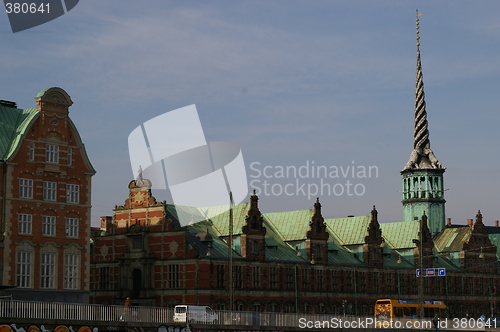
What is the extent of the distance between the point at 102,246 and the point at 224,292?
1616cm

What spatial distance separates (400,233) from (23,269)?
70.2 meters

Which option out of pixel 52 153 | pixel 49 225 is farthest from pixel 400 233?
pixel 49 225

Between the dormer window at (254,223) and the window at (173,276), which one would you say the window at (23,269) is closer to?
the window at (173,276)

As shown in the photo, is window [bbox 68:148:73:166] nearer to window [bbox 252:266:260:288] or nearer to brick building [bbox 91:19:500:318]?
brick building [bbox 91:19:500:318]

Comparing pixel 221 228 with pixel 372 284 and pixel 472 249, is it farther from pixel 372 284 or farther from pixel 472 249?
pixel 472 249

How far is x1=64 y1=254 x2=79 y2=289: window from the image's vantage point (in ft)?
287

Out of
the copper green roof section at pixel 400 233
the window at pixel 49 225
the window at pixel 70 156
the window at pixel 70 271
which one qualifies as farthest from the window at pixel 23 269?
the copper green roof section at pixel 400 233

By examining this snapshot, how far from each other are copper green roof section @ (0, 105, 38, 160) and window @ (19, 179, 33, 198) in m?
2.63

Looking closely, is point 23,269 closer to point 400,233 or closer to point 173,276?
point 173,276

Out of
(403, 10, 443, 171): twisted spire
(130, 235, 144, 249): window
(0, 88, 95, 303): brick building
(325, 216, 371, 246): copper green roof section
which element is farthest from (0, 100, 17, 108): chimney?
(403, 10, 443, 171): twisted spire

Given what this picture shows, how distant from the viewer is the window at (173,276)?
105 m

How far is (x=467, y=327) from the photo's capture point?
98250mm

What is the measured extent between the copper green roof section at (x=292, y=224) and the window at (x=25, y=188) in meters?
43.4

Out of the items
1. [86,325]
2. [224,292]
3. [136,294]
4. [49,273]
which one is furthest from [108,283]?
[86,325]
